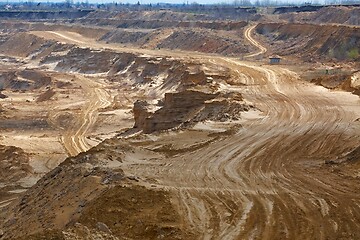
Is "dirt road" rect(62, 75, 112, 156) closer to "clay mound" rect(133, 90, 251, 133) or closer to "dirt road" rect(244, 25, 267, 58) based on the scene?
"clay mound" rect(133, 90, 251, 133)

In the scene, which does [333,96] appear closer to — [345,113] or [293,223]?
[345,113]

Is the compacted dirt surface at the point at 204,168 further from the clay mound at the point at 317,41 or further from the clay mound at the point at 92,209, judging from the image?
the clay mound at the point at 317,41

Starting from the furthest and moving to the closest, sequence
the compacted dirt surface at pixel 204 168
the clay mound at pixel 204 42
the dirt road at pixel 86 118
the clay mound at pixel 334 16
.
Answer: the clay mound at pixel 334 16
the clay mound at pixel 204 42
the dirt road at pixel 86 118
the compacted dirt surface at pixel 204 168

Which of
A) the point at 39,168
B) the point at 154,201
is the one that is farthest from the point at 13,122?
the point at 154,201

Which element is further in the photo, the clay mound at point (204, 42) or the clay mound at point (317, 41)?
the clay mound at point (204, 42)

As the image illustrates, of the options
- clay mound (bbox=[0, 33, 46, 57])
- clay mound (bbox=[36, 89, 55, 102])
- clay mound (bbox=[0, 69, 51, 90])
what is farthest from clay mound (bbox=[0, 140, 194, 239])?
clay mound (bbox=[0, 33, 46, 57])

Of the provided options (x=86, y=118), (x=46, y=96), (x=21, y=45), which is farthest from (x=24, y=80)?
(x=21, y=45)

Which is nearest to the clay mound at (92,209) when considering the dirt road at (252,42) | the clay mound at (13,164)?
the clay mound at (13,164)
